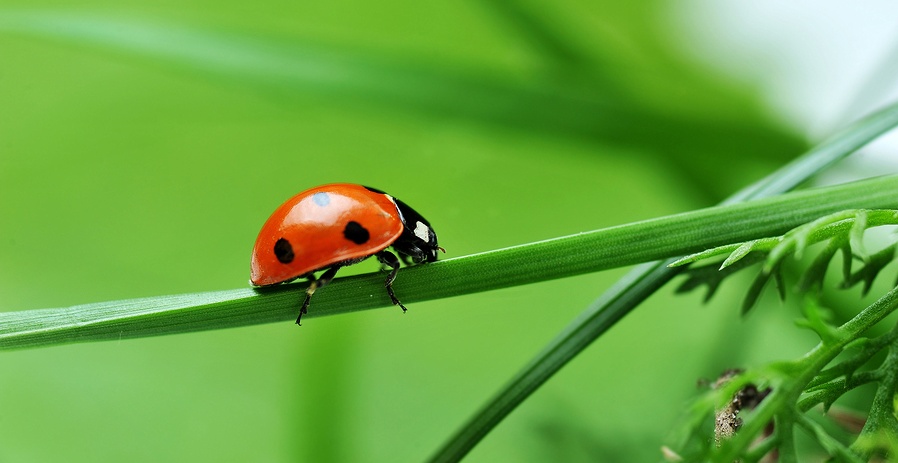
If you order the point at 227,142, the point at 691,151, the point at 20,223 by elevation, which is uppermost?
the point at 227,142

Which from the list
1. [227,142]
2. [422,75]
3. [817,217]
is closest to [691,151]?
[422,75]

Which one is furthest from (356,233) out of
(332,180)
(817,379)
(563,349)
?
(332,180)

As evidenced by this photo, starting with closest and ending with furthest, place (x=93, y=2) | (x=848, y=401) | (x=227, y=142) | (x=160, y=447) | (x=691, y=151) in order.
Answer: (x=848, y=401) < (x=160, y=447) < (x=691, y=151) < (x=227, y=142) < (x=93, y=2)

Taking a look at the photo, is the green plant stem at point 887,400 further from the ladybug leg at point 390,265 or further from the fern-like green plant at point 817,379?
the ladybug leg at point 390,265

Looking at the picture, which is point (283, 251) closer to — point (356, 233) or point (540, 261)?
point (356, 233)

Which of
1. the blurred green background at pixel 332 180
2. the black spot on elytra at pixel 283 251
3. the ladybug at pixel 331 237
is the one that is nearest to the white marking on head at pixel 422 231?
the ladybug at pixel 331 237

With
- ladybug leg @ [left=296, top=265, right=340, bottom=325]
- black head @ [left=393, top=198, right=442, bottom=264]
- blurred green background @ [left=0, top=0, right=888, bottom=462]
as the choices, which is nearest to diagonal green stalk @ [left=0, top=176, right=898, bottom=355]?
ladybug leg @ [left=296, top=265, right=340, bottom=325]

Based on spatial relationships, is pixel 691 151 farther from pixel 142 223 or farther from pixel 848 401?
pixel 142 223
